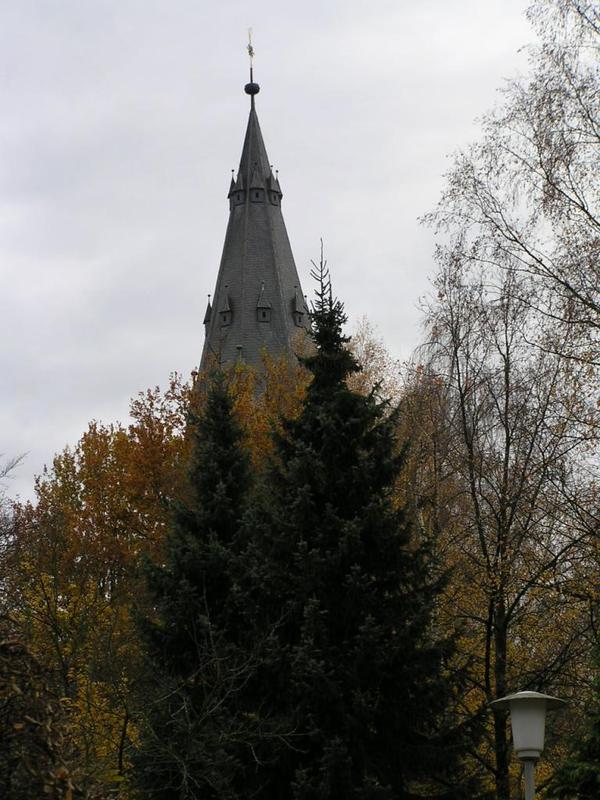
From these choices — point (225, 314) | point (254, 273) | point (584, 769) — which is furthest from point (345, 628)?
point (254, 273)

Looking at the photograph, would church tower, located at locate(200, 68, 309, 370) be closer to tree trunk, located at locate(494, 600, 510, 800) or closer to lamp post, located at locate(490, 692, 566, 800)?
tree trunk, located at locate(494, 600, 510, 800)

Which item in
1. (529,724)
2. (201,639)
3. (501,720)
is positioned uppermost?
(201,639)

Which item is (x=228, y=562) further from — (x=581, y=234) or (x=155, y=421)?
(x=155, y=421)

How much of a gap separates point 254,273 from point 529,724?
60972 millimetres

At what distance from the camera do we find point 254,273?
7188cm

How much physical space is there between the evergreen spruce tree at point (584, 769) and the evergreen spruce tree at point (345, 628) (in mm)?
2387

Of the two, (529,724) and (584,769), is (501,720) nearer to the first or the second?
(584,769)

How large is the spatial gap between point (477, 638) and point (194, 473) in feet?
22.0

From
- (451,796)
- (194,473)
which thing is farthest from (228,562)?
(451,796)

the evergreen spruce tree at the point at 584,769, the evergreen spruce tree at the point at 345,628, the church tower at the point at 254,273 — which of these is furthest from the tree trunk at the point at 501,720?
the church tower at the point at 254,273

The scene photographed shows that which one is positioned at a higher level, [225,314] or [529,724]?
[225,314]

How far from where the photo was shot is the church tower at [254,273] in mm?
69312

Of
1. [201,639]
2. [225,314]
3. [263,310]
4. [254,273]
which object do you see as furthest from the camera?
[254,273]

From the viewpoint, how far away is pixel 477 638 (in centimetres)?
2288
